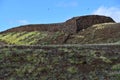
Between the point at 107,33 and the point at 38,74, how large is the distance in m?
38.7

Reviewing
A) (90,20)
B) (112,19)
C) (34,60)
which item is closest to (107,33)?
(90,20)

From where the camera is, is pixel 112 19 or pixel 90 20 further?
pixel 112 19

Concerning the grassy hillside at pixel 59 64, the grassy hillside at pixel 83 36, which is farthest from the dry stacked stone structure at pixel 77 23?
the grassy hillside at pixel 59 64

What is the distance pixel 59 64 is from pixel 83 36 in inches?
1504

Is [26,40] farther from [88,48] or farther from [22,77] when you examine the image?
[22,77]

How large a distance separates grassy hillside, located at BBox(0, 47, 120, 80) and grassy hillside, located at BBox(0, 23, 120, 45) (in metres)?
25.0

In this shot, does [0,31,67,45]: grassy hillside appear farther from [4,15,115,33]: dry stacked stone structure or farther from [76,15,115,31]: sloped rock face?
[76,15,115,31]: sloped rock face

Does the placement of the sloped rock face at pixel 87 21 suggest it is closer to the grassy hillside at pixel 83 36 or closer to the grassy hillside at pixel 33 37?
the grassy hillside at pixel 83 36

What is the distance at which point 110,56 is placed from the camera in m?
25.6

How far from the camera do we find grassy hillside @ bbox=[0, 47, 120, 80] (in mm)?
21859

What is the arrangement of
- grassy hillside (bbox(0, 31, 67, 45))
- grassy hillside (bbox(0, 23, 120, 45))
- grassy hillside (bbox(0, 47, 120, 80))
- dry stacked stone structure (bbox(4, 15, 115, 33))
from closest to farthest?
grassy hillside (bbox(0, 47, 120, 80)) → grassy hillside (bbox(0, 23, 120, 45)) → grassy hillside (bbox(0, 31, 67, 45)) → dry stacked stone structure (bbox(4, 15, 115, 33))

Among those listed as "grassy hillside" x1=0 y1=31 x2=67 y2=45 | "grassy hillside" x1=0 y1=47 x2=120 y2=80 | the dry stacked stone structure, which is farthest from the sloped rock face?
"grassy hillside" x1=0 y1=47 x2=120 y2=80

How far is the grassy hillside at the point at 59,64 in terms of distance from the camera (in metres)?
21.9

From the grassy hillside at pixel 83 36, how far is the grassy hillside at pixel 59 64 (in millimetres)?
24966
